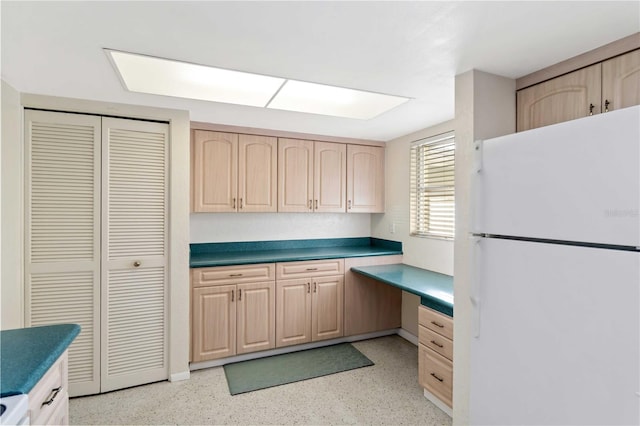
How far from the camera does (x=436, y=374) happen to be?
2320mm

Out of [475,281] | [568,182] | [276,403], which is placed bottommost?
[276,403]

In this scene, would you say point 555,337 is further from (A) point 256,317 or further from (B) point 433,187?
(A) point 256,317

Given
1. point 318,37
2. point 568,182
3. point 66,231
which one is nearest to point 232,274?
point 66,231

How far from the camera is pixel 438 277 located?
115 inches

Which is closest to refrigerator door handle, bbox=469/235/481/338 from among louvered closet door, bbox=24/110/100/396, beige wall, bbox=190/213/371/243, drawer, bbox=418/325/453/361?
drawer, bbox=418/325/453/361

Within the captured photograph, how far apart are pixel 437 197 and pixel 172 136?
2.37m

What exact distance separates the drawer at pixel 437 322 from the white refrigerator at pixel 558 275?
1.87 feet

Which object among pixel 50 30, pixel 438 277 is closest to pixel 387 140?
pixel 438 277

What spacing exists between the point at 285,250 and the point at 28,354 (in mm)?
2520

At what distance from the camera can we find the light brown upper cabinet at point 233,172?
9.91ft

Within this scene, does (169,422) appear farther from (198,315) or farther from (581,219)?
(581,219)

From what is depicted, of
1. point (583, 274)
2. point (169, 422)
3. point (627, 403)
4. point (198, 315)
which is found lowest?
Result: point (169, 422)

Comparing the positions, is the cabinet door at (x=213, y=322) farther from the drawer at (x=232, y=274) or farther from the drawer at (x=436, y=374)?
the drawer at (x=436, y=374)

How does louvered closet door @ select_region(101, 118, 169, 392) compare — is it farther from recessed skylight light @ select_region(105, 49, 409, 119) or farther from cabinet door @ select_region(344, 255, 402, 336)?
cabinet door @ select_region(344, 255, 402, 336)
